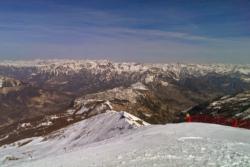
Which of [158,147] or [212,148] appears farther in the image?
[158,147]

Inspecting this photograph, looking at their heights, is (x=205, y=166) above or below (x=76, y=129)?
above

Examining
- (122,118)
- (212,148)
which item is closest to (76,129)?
(122,118)

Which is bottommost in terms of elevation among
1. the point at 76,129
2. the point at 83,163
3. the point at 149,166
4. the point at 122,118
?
the point at 76,129

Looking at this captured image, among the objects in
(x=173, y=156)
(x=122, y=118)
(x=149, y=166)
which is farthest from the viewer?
(x=122, y=118)

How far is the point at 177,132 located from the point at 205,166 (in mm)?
14286

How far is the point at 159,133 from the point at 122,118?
72548 millimetres

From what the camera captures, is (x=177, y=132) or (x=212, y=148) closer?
(x=212, y=148)

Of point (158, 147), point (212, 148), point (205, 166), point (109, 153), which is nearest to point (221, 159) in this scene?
point (205, 166)

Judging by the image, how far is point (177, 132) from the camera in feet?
121

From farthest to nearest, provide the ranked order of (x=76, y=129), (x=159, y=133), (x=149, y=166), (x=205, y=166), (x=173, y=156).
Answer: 1. (x=76, y=129)
2. (x=159, y=133)
3. (x=173, y=156)
4. (x=149, y=166)
5. (x=205, y=166)

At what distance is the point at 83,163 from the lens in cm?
3127

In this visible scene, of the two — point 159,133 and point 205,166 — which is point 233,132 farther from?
point 205,166

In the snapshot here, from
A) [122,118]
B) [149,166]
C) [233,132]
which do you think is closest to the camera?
[149,166]

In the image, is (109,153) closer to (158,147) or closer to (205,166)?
(158,147)
